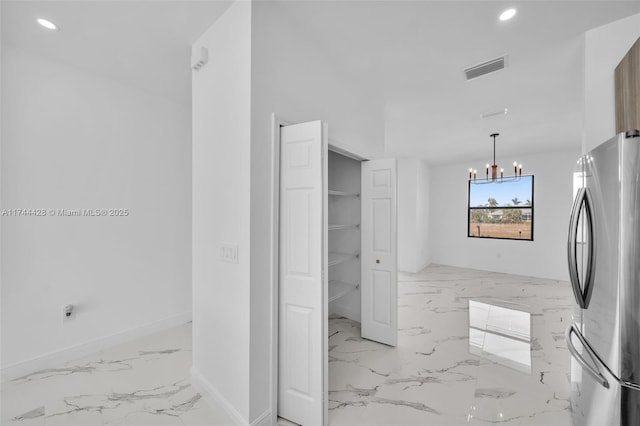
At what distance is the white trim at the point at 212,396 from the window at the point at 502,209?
6.16 m

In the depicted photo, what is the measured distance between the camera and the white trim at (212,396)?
1.72 meters

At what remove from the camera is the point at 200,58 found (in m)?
2.02

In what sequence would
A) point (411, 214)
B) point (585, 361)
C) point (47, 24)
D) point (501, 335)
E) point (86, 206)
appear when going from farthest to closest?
point (411, 214), point (501, 335), point (86, 206), point (47, 24), point (585, 361)

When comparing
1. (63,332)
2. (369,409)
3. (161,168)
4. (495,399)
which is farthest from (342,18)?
(63,332)

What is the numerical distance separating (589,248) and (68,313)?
4.00m

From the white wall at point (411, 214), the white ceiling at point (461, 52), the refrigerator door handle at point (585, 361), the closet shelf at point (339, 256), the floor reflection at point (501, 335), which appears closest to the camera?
the refrigerator door handle at point (585, 361)

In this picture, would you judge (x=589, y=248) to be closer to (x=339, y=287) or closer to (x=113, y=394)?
(x=339, y=287)

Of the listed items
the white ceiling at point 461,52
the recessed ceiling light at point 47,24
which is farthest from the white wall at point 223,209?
the recessed ceiling light at point 47,24

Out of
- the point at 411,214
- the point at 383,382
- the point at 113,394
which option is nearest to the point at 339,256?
the point at 383,382

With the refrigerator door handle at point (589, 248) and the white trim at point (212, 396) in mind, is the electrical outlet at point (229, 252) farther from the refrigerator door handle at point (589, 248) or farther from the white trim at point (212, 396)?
the refrigerator door handle at point (589, 248)

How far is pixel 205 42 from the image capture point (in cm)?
205

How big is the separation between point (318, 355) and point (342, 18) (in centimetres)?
235

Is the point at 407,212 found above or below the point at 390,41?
below

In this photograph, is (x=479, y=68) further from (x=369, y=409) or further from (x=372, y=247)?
(x=369, y=409)
